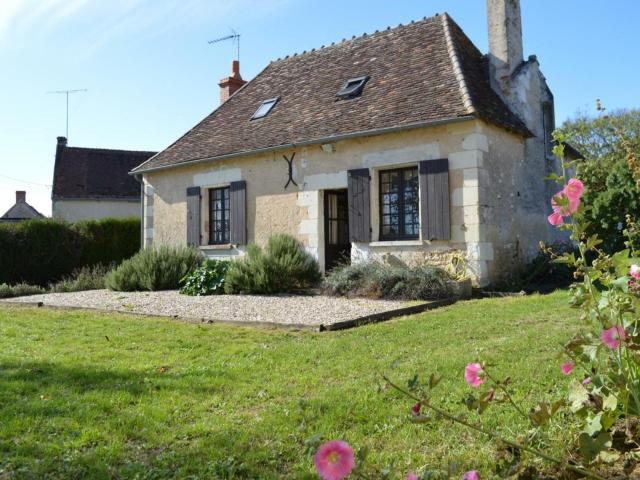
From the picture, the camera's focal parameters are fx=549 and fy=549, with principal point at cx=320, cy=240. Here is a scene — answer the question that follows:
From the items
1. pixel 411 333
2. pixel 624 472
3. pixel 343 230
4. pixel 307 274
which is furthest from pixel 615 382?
pixel 343 230

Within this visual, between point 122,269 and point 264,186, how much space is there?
3.45 m

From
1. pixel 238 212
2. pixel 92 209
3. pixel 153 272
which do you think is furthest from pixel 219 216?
pixel 92 209

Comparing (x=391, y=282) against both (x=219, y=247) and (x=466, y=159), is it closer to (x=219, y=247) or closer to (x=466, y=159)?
(x=466, y=159)

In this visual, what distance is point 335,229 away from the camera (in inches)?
452

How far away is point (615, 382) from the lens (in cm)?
204

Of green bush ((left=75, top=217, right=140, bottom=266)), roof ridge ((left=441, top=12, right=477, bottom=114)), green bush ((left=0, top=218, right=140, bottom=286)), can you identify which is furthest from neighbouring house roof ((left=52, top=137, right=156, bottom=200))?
roof ridge ((left=441, top=12, right=477, bottom=114))

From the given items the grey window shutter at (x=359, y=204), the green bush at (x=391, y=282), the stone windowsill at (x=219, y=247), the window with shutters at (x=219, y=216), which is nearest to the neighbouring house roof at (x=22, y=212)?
the window with shutters at (x=219, y=216)

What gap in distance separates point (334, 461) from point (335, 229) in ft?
33.5

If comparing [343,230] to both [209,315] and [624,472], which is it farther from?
[624,472]

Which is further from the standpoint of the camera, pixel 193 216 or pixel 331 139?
pixel 193 216

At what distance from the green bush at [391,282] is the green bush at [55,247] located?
9.09m

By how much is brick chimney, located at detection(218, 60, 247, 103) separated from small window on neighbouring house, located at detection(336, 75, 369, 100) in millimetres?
5023

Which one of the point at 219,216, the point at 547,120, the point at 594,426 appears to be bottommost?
the point at 594,426

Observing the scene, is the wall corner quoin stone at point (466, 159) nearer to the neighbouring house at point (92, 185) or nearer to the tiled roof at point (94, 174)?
the neighbouring house at point (92, 185)
